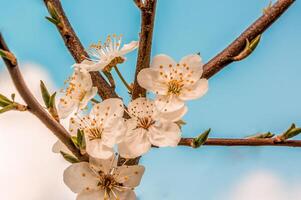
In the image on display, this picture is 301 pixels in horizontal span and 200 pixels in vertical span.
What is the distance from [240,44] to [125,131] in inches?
12.0

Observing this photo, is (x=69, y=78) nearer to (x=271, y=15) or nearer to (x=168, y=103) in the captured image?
(x=168, y=103)

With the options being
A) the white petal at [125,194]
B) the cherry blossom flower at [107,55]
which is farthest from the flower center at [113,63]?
the white petal at [125,194]

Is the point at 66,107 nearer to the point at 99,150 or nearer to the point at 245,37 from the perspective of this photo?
the point at 99,150

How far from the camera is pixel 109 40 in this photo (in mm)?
1096

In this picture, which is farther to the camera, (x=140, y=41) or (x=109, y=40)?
(x=109, y=40)

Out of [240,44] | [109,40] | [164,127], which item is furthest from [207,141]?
[109,40]

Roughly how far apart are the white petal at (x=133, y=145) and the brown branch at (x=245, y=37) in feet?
0.70

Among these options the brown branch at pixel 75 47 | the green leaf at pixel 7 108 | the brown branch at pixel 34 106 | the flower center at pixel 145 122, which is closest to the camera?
the brown branch at pixel 34 106

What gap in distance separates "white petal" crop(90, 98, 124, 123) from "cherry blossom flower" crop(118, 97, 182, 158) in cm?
2

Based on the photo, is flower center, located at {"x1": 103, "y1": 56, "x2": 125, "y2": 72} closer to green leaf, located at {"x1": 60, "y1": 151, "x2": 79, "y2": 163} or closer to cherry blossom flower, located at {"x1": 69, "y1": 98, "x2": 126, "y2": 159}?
cherry blossom flower, located at {"x1": 69, "y1": 98, "x2": 126, "y2": 159}

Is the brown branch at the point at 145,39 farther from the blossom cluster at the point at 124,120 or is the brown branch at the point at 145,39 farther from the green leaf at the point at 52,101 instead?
the green leaf at the point at 52,101

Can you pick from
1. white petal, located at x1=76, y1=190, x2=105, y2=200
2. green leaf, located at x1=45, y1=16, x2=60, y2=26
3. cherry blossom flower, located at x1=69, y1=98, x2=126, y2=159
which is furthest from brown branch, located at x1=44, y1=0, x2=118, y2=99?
white petal, located at x1=76, y1=190, x2=105, y2=200

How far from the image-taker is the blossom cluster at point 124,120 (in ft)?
2.70

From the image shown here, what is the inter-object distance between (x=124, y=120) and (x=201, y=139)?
145mm
